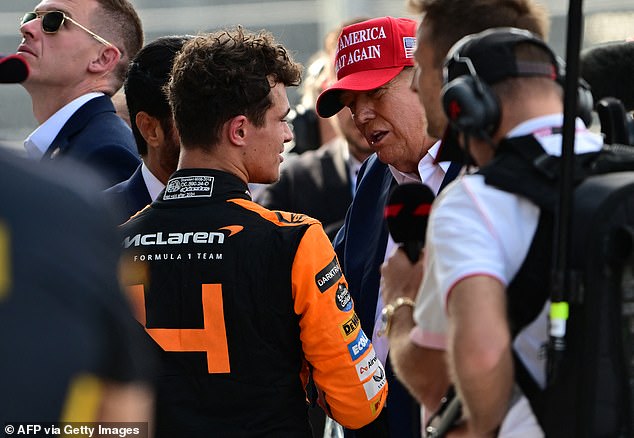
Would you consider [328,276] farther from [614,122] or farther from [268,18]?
[268,18]

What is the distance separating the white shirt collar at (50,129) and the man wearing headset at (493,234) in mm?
2308

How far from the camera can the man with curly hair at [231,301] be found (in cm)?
267

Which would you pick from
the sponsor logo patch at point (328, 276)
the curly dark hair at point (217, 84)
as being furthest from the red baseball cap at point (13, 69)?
the sponsor logo patch at point (328, 276)

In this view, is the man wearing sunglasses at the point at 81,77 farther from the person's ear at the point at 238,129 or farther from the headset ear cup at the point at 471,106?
the headset ear cup at the point at 471,106

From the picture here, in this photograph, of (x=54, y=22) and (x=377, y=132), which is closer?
(x=377, y=132)

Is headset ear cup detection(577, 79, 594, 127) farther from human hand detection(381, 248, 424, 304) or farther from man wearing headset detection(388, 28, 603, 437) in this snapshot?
human hand detection(381, 248, 424, 304)

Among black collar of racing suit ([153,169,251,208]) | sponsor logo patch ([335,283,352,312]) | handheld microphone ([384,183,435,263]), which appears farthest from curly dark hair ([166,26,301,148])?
handheld microphone ([384,183,435,263])

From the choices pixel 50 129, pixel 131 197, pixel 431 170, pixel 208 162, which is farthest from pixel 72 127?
pixel 431 170

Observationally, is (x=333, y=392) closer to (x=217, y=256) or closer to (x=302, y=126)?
(x=217, y=256)

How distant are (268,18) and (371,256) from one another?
6447mm

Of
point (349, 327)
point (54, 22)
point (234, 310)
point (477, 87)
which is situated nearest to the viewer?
point (477, 87)

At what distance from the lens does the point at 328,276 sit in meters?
2.72

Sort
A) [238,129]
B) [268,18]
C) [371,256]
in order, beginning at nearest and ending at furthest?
[238,129] < [371,256] < [268,18]

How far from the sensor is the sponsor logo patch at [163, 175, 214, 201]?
277cm
